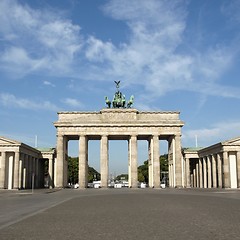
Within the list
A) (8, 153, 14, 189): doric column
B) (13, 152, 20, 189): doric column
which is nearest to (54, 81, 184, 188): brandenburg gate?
(8, 153, 14, 189): doric column

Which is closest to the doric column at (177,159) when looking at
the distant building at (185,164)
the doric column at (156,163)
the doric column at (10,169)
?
the distant building at (185,164)

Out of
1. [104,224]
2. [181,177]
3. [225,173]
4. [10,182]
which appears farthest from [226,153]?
[104,224]

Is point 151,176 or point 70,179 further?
point 70,179

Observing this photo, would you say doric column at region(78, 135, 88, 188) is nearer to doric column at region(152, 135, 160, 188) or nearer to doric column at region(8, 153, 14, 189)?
doric column at region(8, 153, 14, 189)

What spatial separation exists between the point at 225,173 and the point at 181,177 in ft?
45.4

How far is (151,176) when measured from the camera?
86875mm

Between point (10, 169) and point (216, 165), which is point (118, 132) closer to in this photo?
point (216, 165)

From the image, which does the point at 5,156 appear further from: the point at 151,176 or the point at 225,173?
the point at 225,173

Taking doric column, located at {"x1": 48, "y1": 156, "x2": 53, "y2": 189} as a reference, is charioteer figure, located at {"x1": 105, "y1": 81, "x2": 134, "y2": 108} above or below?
above

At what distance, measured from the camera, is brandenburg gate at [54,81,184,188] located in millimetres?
82312

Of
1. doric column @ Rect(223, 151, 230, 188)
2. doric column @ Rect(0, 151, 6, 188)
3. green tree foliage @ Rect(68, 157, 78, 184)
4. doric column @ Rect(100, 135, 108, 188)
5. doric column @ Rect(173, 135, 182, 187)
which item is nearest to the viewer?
doric column @ Rect(223, 151, 230, 188)

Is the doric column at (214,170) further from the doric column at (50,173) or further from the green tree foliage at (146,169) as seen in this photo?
the green tree foliage at (146,169)

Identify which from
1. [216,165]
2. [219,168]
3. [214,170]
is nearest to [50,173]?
[214,170]

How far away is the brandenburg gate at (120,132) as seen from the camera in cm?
8231
